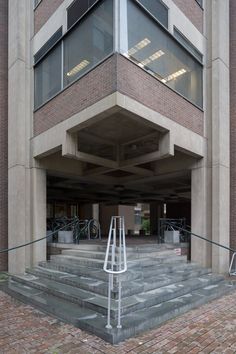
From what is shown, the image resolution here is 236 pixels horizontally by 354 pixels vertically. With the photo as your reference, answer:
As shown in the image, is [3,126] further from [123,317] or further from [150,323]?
[150,323]

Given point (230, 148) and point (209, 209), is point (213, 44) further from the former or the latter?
point (209, 209)

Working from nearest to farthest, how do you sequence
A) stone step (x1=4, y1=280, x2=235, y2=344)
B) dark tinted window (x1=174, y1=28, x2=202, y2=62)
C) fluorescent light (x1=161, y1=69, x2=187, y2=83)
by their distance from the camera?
stone step (x1=4, y1=280, x2=235, y2=344)
fluorescent light (x1=161, y1=69, x2=187, y2=83)
dark tinted window (x1=174, y1=28, x2=202, y2=62)

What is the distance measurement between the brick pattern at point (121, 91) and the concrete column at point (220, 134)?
648mm

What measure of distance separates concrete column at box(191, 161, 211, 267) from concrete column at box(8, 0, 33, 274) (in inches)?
206

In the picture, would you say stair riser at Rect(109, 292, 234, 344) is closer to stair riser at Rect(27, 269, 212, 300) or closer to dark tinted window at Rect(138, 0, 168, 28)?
stair riser at Rect(27, 269, 212, 300)

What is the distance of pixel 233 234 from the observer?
9727 millimetres

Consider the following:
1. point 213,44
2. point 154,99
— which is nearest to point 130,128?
point 154,99

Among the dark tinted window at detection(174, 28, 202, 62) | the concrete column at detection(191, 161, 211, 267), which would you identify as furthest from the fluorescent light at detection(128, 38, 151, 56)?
the concrete column at detection(191, 161, 211, 267)

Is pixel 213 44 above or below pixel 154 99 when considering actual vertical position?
above

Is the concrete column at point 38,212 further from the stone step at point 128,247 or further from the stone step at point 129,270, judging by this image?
the stone step at point 128,247

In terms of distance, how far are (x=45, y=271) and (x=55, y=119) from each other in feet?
14.1

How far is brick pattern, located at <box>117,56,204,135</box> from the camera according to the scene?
655cm

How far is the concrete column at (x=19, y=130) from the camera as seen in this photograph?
914 cm

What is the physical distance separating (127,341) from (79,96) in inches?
223
